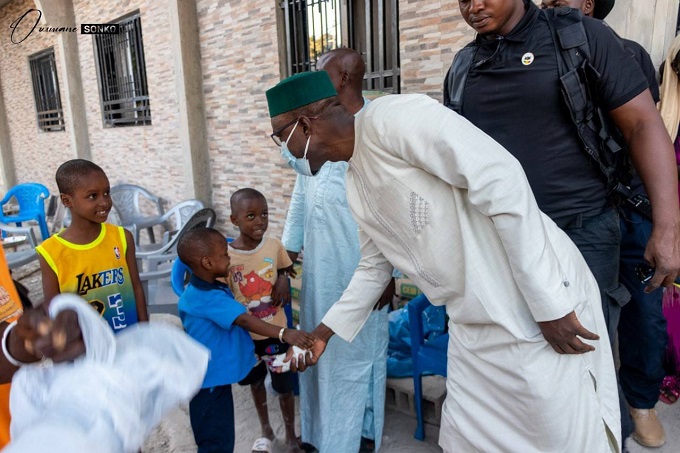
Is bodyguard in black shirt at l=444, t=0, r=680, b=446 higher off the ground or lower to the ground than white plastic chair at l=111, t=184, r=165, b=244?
higher

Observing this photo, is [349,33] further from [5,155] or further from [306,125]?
[5,155]

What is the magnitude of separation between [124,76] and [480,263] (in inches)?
326

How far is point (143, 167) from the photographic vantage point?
773cm

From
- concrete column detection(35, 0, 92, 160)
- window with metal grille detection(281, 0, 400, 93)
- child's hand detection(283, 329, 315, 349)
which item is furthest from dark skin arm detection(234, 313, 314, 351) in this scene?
concrete column detection(35, 0, 92, 160)

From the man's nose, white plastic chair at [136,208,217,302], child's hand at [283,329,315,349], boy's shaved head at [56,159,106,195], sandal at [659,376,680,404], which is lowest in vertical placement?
sandal at [659,376,680,404]

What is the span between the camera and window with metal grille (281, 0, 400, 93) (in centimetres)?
421

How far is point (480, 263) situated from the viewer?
1263 mm

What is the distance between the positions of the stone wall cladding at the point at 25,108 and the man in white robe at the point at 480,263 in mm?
9877

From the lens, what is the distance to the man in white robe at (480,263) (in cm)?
117

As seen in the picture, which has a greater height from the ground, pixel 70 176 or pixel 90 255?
pixel 70 176

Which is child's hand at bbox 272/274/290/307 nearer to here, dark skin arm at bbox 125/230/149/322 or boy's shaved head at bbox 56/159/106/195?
dark skin arm at bbox 125/230/149/322

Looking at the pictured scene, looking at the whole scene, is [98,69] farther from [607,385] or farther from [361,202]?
[607,385]

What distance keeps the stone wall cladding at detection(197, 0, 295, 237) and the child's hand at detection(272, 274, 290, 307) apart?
2.81 metres

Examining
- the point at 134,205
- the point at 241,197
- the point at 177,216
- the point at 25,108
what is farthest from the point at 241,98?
the point at 25,108
